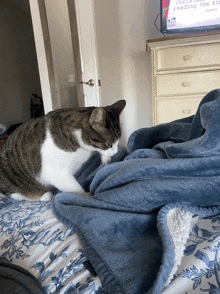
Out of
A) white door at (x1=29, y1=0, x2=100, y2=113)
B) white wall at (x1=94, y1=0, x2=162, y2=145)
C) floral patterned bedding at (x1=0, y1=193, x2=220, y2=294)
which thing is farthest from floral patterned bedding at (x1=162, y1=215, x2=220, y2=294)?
white wall at (x1=94, y1=0, x2=162, y2=145)

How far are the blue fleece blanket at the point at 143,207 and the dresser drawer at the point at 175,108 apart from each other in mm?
1337

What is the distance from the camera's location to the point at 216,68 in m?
1.63

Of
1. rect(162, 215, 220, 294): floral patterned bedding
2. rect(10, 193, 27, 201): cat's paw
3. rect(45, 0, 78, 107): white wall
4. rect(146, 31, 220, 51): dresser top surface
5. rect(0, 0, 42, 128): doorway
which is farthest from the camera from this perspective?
rect(0, 0, 42, 128): doorway

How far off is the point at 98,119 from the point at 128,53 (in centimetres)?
190

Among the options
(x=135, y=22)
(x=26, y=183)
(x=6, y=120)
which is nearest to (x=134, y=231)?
(x=26, y=183)

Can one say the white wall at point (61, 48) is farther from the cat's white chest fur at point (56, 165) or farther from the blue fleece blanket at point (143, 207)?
the blue fleece blanket at point (143, 207)

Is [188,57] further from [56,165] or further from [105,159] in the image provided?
[56,165]

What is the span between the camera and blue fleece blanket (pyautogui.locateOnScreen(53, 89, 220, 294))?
31 centimetres

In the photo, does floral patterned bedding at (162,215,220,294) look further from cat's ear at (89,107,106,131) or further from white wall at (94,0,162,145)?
white wall at (94,0,162,145)

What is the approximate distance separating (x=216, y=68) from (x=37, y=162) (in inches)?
65.0

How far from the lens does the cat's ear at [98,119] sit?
737mm

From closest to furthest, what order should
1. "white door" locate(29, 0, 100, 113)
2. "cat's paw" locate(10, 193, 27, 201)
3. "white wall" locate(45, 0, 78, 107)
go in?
"cat's paw" locate(10, 193, 27, 201) < "white door" locate(29, 0, 100, 113) < "white wall" locate(45, 0, 78, 107)

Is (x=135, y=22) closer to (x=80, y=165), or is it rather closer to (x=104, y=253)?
(x=80, y=165)

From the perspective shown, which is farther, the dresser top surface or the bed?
the dresser top surface
